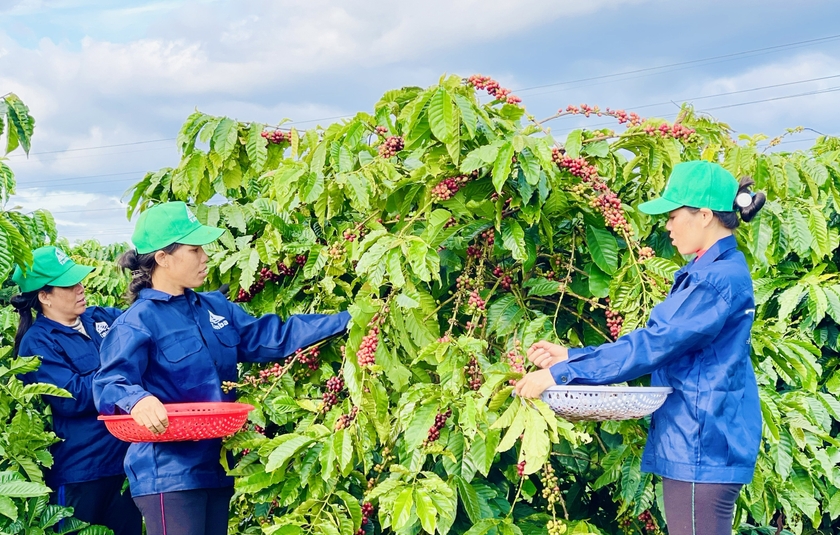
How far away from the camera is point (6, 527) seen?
9.43 ft

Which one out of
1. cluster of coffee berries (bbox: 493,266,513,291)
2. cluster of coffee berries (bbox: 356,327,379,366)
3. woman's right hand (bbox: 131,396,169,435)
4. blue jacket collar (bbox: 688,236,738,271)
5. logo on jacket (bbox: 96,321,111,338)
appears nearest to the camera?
blue jacket collar (bbox: 688,236,738,271)

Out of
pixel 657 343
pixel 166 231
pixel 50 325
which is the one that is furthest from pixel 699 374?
pixel 50 325

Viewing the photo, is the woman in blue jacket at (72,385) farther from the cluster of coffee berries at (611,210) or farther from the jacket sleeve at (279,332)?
the cluster of coffee berries at (611,210)

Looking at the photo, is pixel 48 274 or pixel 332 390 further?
pixel 48 274

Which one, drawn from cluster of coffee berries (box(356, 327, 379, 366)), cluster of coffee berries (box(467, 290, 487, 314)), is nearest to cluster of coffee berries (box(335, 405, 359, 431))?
cluster of coffee berries (box(356, 327, 379, 366))

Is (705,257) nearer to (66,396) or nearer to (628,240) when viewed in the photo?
(628,240)

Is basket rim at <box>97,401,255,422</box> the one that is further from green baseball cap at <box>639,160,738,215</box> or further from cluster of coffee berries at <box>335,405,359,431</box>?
green baseball cap at <box>639,160,738,215</box>

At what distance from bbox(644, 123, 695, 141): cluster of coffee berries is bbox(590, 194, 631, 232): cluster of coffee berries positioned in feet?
0.91

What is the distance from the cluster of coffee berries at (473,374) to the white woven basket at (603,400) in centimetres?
34

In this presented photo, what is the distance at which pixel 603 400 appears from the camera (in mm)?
2000

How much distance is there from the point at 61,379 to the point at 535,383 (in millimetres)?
1902

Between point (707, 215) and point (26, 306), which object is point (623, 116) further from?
point (26, 306)

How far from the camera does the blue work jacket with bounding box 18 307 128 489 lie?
9.98 ft

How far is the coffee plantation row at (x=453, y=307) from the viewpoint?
91.1 inches
